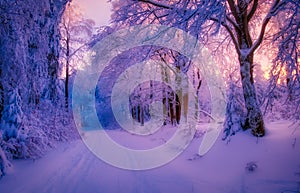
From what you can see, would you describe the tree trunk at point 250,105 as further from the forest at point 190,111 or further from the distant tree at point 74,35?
the distant tree at point 74,35

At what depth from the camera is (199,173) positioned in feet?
20.6

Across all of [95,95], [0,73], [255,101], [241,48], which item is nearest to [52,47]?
[0,73]

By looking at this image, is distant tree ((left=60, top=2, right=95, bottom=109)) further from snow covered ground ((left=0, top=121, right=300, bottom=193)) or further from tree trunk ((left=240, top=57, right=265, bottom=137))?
tree trunk ((left=240, top=57, right=265, bottom=137))

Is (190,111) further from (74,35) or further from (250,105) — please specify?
(74,35)

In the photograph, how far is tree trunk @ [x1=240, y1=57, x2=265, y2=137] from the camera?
271 inches

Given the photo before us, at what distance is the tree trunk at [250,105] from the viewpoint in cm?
688

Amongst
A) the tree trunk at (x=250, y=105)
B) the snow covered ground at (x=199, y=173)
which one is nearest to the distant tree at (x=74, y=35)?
the snow covered ground at (x=199, y=173)

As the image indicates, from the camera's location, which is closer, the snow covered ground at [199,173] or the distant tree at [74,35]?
the snow covered ground at [199,173]

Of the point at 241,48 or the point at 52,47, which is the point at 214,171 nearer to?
the point at 241,48

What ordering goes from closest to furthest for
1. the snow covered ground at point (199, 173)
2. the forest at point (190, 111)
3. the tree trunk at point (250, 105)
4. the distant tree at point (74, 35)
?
1. the snow covered ground at point (199, 173)
2. the forest at point (190, 111)
3. the tree trunk at point (250, 105)
4. the distant tree at point (74, 35)

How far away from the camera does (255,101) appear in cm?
720

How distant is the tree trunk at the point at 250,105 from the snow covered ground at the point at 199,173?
0.98 feet

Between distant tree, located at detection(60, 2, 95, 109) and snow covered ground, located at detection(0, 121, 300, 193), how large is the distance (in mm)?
16387

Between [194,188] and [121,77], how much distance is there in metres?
14.2
